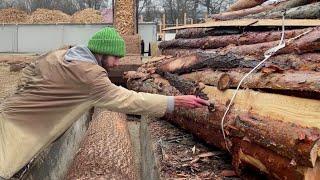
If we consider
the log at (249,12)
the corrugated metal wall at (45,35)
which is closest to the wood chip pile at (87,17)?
the corrugated metal wall at (45,35)

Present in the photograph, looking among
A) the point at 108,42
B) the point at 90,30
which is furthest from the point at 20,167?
the point at 90,30

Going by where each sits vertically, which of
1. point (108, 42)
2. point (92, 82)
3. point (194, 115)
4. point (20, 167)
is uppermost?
point (108, 42)

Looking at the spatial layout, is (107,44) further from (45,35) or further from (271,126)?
(45,35)

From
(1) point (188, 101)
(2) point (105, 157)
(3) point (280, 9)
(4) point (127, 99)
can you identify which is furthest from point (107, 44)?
(3) point (280, 9)

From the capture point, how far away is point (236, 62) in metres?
4.18

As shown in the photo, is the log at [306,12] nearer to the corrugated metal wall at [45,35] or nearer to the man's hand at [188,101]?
the man's hand at [188,101]

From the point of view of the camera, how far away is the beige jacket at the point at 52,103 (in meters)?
3.75

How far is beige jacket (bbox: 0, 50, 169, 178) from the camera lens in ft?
12.3

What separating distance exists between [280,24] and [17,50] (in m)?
13.1

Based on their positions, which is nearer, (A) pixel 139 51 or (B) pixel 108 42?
(B) pixel 108 42

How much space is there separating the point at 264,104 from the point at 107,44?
4.24ft

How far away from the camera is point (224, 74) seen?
157 inches

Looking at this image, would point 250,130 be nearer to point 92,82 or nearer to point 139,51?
point 92,82

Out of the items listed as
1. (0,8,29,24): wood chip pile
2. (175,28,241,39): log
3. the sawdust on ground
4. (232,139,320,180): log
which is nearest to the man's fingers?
(232,139,320,180): log
